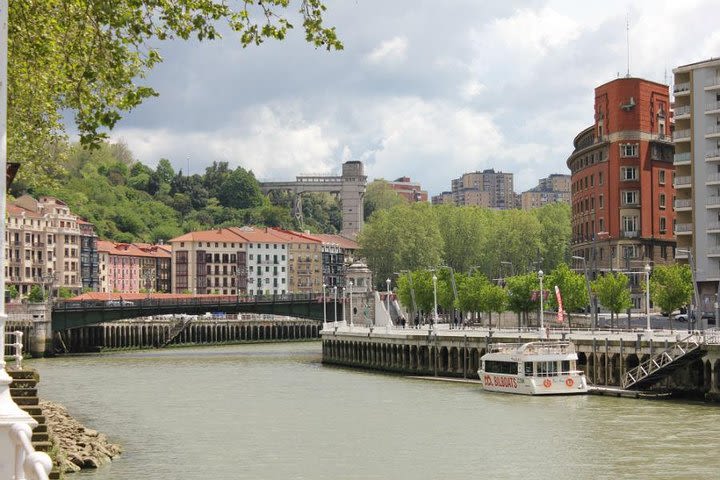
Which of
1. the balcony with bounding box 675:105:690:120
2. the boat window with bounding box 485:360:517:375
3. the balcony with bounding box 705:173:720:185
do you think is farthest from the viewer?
the balcony with bounding box 675:105:690:120

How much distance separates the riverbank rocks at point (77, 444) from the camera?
136 ft

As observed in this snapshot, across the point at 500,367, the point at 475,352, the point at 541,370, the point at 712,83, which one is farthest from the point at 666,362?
the point at 712,83

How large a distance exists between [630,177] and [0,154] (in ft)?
386

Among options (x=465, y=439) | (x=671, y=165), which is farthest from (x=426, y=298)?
(x=465, y=439)

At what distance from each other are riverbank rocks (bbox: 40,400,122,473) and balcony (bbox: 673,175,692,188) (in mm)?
74842

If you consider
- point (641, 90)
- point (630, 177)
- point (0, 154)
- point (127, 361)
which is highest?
point (641, 90)

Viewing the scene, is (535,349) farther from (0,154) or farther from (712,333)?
(0,154)

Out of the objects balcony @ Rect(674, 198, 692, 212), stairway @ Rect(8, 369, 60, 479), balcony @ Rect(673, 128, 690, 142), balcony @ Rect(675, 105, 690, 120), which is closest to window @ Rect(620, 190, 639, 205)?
balcony @ Rect(674, 198, 692, 212)

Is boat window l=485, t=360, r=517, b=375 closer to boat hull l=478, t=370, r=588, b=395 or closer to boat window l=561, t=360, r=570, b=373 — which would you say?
boat hull l=478, t=370, r=588, b=395

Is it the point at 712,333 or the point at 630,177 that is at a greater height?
the point at 630,177

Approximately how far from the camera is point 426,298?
133750 mm

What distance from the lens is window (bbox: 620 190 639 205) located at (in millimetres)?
129000

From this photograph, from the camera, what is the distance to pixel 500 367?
72750 mm

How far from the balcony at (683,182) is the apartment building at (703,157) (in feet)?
3.34
